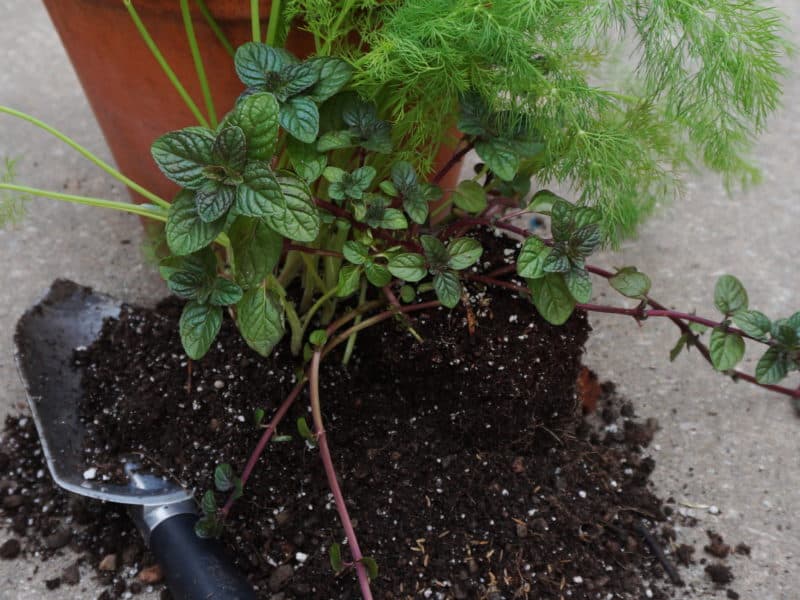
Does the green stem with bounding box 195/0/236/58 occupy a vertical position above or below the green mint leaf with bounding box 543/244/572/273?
above

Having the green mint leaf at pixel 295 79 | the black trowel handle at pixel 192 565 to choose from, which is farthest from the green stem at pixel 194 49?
the black trowel handle at pixel 192 565

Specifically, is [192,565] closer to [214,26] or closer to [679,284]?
[214,26]

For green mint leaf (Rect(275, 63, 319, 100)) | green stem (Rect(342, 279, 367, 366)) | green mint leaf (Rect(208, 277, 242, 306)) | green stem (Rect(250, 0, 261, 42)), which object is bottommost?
green stem (Rect(342, 279, 367, 366))

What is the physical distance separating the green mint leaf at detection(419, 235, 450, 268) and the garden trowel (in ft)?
1.35

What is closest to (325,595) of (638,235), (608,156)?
(608,156)

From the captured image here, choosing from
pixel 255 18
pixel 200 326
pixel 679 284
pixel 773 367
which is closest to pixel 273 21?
pixel 255 18

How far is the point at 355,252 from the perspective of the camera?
82cm

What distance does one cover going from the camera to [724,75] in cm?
84

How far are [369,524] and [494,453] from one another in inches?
7.2

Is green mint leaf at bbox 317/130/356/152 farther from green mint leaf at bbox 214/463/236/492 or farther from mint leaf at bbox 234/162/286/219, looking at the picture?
green mint leaf at bbox 214/463/236/492

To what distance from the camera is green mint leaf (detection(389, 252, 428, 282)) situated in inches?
31.8

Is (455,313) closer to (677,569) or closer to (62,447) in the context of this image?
(677,569)

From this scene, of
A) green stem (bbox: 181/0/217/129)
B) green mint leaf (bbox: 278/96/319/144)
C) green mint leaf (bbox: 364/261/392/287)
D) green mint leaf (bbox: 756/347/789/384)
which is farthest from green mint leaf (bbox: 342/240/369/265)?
green mint leaf (bbox: 756/347/789/384)

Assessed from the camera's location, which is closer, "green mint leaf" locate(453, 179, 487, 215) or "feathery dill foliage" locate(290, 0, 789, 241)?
"feathery dill foliage" locate(290, 0, 789, 241)
